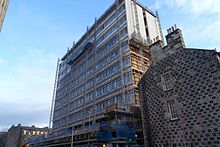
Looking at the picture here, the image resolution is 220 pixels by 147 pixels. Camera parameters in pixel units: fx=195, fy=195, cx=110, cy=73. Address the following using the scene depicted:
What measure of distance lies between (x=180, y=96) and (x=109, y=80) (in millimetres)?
21866

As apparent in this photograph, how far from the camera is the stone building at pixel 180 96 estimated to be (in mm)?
17277

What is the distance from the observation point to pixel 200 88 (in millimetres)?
18297

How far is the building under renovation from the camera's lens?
92.0 ft

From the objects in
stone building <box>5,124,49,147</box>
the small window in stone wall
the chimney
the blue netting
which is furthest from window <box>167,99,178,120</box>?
stone building <box>5,124,49,147</box>

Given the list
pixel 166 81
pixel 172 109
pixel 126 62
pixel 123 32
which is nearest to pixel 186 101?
pixel 172 109

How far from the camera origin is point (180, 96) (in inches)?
777

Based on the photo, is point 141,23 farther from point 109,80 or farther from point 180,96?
point 180,96

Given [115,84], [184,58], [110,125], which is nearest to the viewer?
[184,58]

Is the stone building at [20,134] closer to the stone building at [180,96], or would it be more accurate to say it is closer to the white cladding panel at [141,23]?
the white cladding panel at [141,23]

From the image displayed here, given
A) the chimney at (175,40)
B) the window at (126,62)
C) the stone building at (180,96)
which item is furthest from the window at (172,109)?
the window at (126,62)

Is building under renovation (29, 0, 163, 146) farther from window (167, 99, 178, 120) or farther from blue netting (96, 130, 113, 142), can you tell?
window (167, 99, 178, 120)

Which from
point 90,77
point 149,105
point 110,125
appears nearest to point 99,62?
point 90,77

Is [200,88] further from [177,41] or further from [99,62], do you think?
[99,62]

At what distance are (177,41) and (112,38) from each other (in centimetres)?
2300
